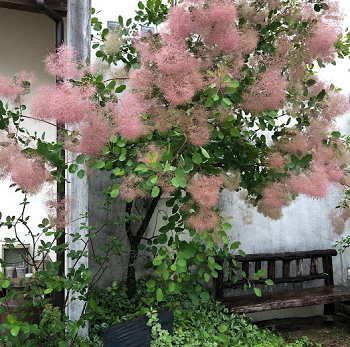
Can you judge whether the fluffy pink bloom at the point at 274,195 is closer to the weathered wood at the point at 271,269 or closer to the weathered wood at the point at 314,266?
the weathered wood at the point at 271,269

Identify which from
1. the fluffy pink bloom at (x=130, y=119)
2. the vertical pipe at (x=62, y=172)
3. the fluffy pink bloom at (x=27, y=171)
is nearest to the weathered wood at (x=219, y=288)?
the vertical pipe at (x=62, y=172)

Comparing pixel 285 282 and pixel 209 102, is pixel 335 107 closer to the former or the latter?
pixel 209 102

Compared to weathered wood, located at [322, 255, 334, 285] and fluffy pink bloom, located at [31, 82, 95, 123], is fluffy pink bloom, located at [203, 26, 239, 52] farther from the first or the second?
weathered wood, located at [322, 255, 334, 285]

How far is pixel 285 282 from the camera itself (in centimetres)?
440

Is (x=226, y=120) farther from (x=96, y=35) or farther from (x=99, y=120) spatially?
(x=96, y=35)

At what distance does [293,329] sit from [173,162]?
3.16 metres

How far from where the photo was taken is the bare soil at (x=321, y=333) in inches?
161

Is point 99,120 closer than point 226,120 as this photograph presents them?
Yes

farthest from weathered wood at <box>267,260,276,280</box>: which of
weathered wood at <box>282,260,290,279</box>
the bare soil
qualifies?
the bare soil

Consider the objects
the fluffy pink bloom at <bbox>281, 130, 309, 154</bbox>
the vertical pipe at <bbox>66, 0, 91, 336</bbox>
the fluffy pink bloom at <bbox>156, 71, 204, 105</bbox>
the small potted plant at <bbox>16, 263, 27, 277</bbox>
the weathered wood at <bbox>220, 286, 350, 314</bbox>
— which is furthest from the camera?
the small potted plant at <bbox>16, 263, 27, 277</bbox>

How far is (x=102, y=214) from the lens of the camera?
384 cm

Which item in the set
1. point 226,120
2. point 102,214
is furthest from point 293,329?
point 226,120

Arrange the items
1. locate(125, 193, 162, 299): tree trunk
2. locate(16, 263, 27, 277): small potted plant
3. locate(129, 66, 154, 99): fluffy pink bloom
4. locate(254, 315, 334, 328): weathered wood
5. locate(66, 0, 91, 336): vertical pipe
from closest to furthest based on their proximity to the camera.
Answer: locate(129, 66, 154, 99): fluffy pink bloom
locate(66, 0, 91, 336): vertical pipe
locate(125, 193, 162, 299): tree trunk
locate(16, 263, 27, 277): small potted plant
locate(254, 315, 334, 328): weathered wood

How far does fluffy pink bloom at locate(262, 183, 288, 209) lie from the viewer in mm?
2613
